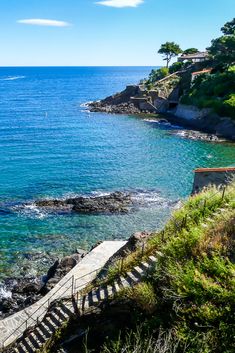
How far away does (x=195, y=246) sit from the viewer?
1612cm

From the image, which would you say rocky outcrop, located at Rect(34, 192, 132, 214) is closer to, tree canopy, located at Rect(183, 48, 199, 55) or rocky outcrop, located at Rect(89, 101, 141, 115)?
rocky outcrop, located at Rect(89, 101, 141, 115)

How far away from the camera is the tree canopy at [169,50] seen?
119625mm

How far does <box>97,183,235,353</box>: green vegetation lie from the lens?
39.7 feet

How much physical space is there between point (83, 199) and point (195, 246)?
22.8 metres

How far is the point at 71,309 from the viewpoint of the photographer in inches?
681

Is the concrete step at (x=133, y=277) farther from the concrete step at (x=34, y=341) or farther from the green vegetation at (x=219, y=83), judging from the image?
the green vegetation at (x=219, y=83)

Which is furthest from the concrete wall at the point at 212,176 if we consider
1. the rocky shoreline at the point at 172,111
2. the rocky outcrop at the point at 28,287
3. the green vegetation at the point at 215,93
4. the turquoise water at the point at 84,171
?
the green vegetation at the point at 215,93

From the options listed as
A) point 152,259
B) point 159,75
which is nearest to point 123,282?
point 152,259

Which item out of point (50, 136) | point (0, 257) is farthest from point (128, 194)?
point (50, 136)

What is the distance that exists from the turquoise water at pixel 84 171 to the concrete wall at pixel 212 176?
186 inches

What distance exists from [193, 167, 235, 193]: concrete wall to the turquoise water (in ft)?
15.5

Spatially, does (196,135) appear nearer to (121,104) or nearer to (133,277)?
(121,104)

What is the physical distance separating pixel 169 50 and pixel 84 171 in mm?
82375

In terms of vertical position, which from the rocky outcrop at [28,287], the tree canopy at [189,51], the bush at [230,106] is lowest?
the rocky outcrop at [28,287]
